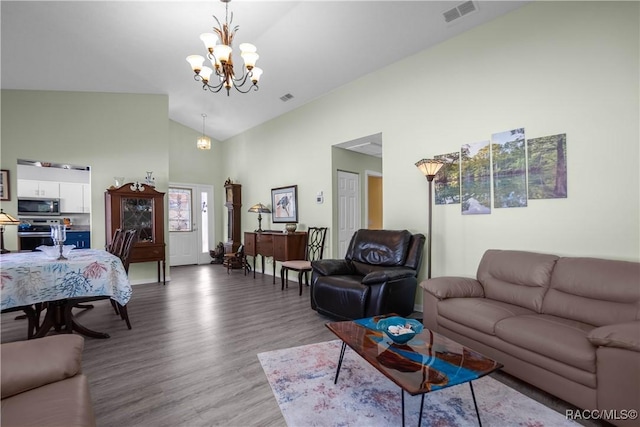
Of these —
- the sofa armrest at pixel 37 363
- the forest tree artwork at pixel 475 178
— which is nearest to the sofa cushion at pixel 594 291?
the forest tree artwork at pixel 475 178

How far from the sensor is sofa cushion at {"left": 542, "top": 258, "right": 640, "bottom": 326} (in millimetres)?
2047

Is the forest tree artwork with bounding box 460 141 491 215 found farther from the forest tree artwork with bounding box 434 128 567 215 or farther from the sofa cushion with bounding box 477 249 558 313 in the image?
the sofa cushion with bounding box 477 249 558 313

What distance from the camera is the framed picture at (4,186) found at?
4.47m

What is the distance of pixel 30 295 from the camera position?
2.54 m

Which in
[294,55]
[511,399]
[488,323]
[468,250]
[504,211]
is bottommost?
[511,399]

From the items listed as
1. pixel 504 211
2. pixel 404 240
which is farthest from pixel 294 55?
pixel 504 211

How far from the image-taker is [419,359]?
66.4 inches

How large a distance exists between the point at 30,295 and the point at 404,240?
3556mm

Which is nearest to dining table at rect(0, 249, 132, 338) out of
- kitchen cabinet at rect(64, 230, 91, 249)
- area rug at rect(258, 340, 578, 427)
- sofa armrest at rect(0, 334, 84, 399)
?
sofa armrest at rect(0, 334, 84, 399)

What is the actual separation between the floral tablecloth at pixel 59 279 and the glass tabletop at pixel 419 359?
219cm

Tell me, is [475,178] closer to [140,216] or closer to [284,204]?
[284,204]

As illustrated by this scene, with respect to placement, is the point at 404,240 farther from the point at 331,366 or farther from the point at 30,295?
the point at 30,295

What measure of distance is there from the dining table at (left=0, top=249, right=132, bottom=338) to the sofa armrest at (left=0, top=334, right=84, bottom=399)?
4.69 feet

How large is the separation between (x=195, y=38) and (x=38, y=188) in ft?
15.4
